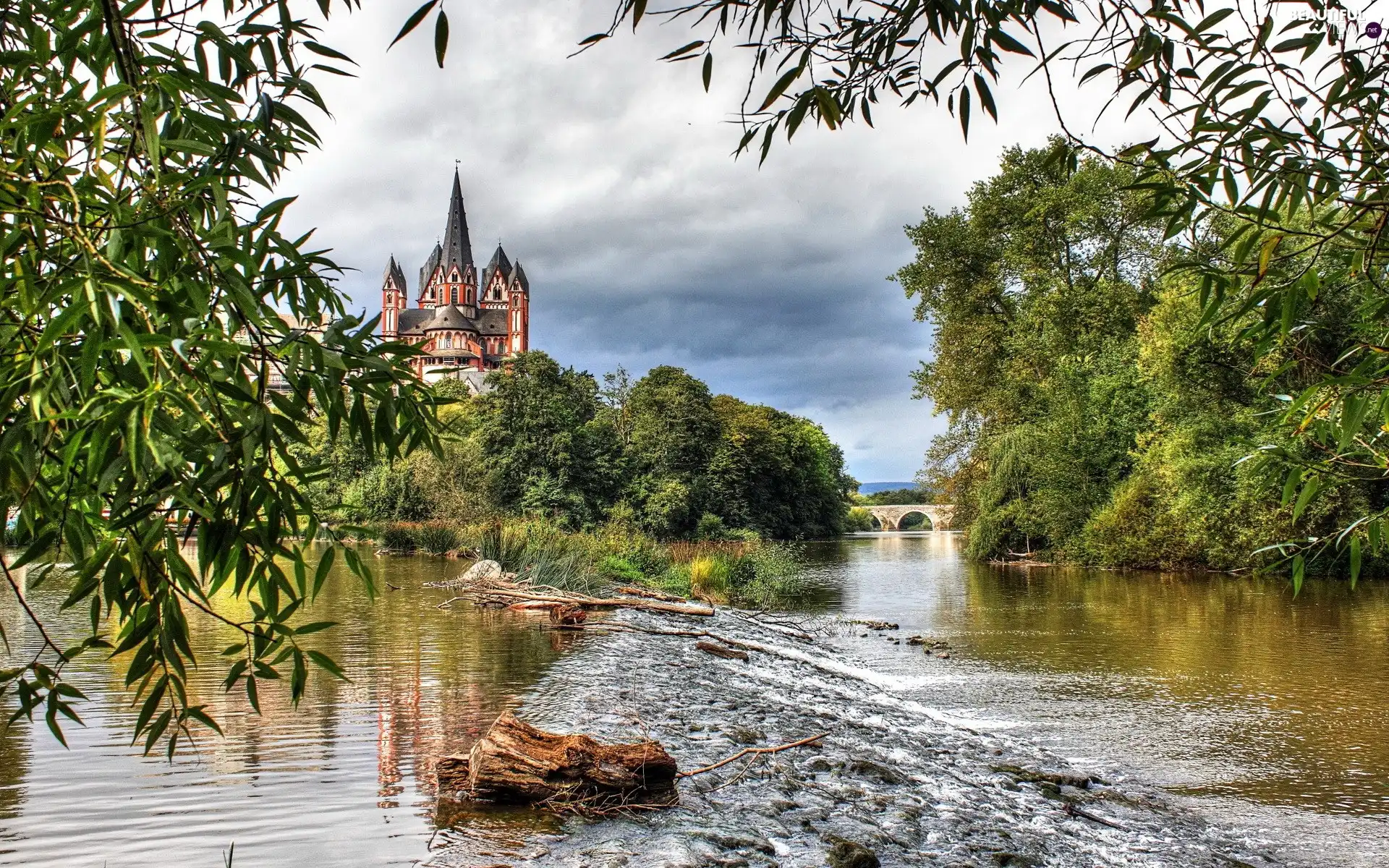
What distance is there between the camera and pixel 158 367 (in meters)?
1.63

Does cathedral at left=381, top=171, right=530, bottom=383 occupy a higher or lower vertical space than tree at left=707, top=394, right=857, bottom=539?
higher

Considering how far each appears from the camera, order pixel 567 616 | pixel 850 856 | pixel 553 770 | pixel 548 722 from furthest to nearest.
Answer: pixel 567 616 < pixel 548 722 < pixel 553 770 < pixel 850 856

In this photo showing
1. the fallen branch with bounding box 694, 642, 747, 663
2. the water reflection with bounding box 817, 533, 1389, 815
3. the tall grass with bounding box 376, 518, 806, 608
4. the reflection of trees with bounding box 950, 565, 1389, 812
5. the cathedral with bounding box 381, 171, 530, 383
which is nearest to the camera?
the water reflection with bounding box 817, 533, 1389, 815

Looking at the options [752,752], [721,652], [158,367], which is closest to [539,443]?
[721,652]

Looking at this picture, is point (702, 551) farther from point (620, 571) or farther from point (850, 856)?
point (850, 856)

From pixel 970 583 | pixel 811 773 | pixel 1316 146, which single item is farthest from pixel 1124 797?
pixel 970 583

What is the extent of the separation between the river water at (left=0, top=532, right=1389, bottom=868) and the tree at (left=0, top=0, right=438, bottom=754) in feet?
10.5

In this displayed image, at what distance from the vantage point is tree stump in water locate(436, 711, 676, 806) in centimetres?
555

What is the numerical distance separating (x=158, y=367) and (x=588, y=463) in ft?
149

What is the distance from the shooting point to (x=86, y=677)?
27.2 feet

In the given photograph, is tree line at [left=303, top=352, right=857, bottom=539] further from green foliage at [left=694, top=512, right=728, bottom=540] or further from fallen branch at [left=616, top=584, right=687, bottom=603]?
fallen branch at [left=616, top=584, right=687, bottom=603]

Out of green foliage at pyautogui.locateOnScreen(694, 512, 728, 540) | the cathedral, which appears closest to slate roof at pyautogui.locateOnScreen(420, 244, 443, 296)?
the cathedral

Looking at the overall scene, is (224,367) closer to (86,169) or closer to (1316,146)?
(86,169)

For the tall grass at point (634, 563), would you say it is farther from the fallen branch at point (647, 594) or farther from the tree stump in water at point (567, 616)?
the tree stump in water at point (567, 616)
